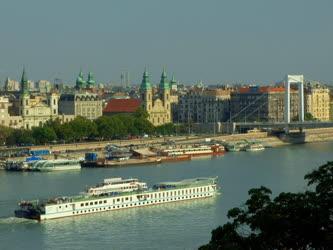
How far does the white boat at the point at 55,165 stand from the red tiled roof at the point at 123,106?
14.3 metres

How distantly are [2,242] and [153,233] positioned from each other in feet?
5.50

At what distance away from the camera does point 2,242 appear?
1123 centimetres

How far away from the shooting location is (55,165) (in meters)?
21.3

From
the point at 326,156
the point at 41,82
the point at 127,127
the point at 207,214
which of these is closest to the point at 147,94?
the point at 127,127

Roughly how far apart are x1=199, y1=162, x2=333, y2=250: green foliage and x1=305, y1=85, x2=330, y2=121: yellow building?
35997 mm

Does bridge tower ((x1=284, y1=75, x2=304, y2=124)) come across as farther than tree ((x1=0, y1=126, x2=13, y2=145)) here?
Yes

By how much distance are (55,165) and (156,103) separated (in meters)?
16.0

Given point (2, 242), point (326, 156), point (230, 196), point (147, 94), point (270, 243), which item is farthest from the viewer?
point (147, 94)

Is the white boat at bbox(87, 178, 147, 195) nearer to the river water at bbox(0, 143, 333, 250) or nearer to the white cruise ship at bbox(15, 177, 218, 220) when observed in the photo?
the white cruise ship at bbox(15, 177, 218, 220)

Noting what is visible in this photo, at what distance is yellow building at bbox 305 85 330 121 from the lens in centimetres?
4181

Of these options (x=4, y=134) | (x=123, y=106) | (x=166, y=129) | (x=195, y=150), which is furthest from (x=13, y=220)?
(x=123, y=106)

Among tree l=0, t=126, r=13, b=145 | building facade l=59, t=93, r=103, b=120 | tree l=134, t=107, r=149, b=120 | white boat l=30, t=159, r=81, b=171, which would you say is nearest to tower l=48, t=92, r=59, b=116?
building facade l=59, t=93, r=103, b=120

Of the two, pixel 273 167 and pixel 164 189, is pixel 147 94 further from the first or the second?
pixel 164 189

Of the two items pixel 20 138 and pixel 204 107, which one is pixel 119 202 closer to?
pixel 20 138
